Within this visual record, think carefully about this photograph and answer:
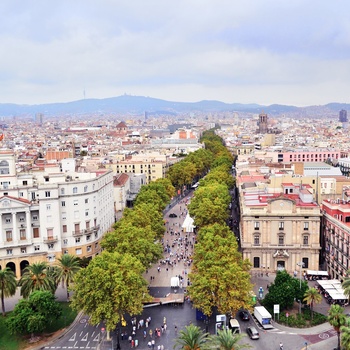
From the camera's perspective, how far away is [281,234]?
68438 millimetres

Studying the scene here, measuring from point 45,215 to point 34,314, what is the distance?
23486 millimetres

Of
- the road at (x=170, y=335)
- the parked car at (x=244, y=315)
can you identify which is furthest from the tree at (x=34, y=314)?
the parked car at (x=244, y=315)

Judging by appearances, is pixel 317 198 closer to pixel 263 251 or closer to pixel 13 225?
pixel 263 251

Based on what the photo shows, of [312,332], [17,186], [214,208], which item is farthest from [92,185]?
[312,332]

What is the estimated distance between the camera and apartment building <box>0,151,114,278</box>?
68562 mm

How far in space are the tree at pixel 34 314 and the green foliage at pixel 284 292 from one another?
2531cm

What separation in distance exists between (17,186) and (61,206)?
768cm

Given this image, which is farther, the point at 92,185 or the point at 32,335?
the point at 92,185

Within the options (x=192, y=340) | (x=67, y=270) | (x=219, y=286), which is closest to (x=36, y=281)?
(x=67, y=270)

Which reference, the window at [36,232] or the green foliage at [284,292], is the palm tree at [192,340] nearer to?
the green foliage at [284,292]

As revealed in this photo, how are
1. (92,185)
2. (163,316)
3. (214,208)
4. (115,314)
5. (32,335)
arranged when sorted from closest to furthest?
(115,314), (32,335), (163,316), (92,185), (214,208)

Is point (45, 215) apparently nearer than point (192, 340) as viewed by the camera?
No

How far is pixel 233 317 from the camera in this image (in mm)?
50875

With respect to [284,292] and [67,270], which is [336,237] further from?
[67,270]
